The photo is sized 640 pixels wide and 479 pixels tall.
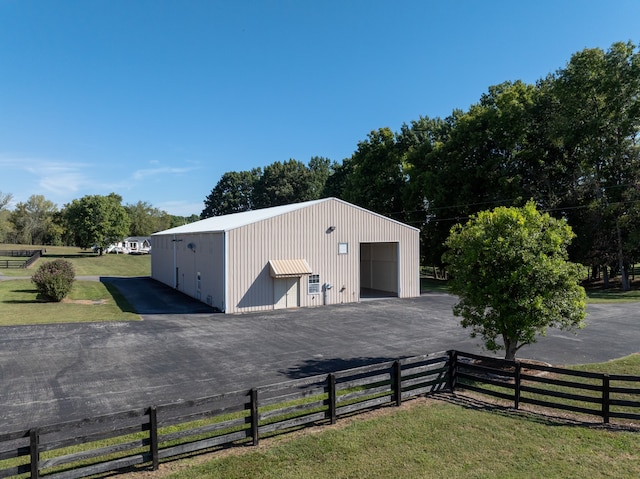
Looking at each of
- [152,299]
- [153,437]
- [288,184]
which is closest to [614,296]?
[152,299]

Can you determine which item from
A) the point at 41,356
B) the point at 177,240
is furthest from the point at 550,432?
the point at 177,240

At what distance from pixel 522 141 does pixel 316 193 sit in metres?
44.9

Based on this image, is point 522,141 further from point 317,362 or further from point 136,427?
point 136,427

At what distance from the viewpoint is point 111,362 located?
459 inches

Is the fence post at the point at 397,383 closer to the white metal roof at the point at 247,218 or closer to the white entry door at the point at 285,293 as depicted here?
the white entry door at the point at 285,293

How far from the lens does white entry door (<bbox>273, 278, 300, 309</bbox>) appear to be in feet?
70.4

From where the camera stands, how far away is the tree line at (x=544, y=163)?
29.1m

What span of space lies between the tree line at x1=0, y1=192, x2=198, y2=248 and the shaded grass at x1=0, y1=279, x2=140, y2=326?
32.8 meters

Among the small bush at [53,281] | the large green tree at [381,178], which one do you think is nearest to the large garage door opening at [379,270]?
the large green tree at [381,178]

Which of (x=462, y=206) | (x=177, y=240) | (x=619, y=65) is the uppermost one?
(x=619, y=65)

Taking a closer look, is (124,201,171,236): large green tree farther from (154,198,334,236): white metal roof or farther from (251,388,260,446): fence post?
(251,388,260,446): fence post

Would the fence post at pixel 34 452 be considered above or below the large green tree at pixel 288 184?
below

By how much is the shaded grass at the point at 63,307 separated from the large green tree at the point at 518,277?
14.5 metres

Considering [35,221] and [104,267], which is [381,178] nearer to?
[104,267]
